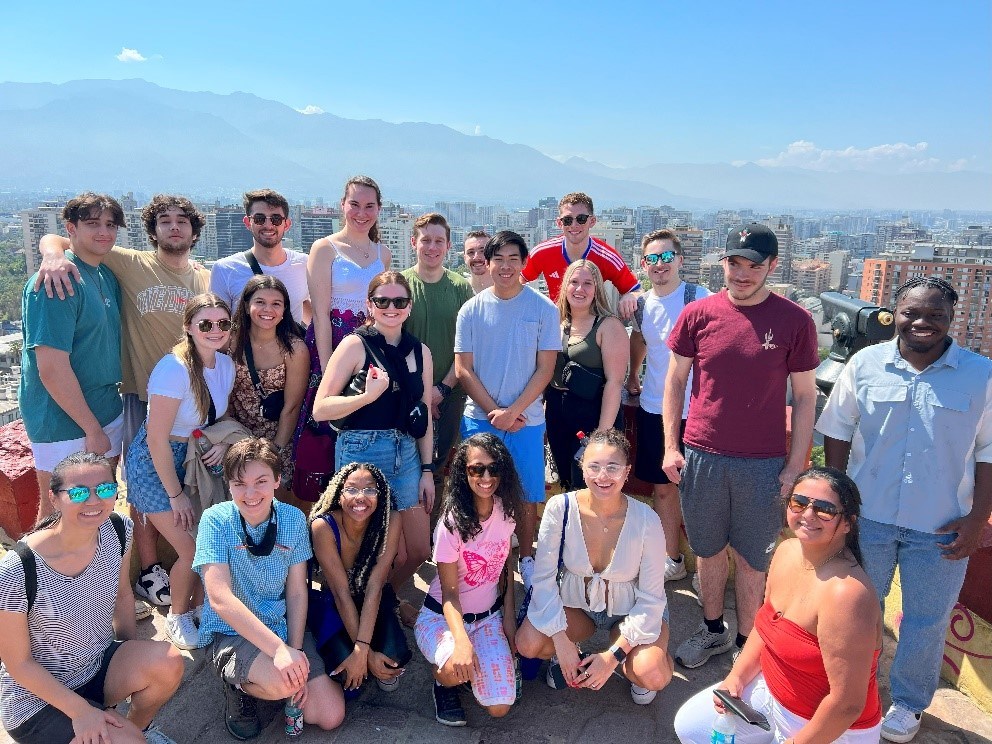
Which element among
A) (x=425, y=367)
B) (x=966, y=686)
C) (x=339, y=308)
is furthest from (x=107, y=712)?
(x=966, y=686)

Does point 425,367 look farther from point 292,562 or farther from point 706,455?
point 706,455

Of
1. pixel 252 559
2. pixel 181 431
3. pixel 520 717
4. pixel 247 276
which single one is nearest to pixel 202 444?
pixel 181 431

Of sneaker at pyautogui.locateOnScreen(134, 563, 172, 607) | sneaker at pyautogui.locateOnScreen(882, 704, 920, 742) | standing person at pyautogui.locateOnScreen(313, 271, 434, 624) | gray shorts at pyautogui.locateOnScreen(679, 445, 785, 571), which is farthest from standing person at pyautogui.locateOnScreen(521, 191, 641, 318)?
sneaker at pyautogui.locateOnScreen(134, 563, 172, 607)

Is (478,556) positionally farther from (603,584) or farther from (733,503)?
(733,503)

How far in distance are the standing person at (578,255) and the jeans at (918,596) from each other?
1.88m

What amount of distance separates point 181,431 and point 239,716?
138cm

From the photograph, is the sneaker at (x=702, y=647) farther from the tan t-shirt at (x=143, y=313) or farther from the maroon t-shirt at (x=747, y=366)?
the tan t-shirt at (x=143, y=313)

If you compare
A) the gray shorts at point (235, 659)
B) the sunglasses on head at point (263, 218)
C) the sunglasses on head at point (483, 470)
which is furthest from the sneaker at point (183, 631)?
the sunglasses on head at point (263, 218)

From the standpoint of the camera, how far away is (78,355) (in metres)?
3.41

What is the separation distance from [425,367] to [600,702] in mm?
1833

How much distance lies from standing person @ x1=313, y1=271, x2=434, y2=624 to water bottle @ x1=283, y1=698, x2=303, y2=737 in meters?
0.82

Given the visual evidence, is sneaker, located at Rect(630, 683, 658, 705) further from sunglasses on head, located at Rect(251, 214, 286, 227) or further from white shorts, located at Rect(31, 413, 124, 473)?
sunglasses on head, located at Rect(251, 214, 286, 227)

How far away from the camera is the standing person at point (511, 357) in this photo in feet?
11.7

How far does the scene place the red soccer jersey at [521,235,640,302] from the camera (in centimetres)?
432
